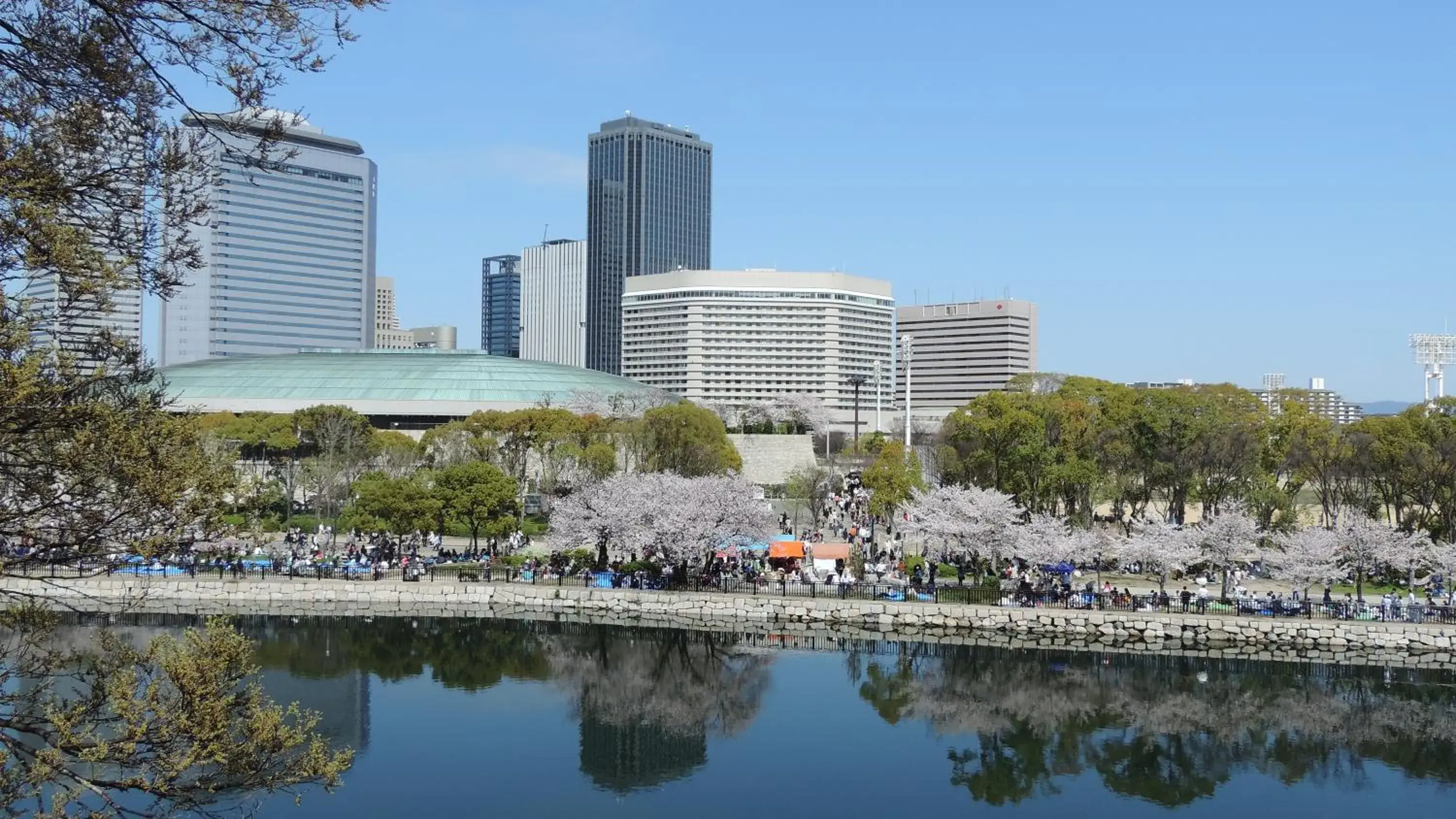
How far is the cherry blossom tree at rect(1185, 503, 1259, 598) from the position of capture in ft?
126

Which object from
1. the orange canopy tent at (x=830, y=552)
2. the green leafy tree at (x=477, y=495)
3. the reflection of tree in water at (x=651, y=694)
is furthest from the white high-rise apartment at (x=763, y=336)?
the reflection of tree in water at (x=651, y=694)

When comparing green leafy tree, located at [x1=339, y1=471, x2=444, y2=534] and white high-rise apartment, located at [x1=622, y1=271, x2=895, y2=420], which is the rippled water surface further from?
white high-rise apartment, located at [x1=622, y1=271, x2=895, y2=420]

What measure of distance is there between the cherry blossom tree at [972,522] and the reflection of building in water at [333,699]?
2074 centimetres

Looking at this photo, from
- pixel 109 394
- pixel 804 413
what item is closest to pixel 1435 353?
pixel 804 413

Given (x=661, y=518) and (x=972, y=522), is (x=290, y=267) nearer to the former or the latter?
(x=661, y=518)

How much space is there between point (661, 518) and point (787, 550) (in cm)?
601

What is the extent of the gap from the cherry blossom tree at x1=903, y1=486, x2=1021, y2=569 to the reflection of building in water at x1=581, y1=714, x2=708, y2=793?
1817 cm

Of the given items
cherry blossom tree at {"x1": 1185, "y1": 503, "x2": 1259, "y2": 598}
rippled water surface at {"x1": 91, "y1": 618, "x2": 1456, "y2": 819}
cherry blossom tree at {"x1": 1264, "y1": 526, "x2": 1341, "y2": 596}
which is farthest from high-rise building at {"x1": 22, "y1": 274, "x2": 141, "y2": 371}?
cherry blossom tree at {"x1": 1264, "y1": 526, "x2": 1341, "y2": 596}

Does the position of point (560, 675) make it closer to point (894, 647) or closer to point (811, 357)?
point (894, 647)

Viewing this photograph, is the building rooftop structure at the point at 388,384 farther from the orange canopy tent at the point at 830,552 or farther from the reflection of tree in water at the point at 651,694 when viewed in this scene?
the reflection of tree in water at the point at 651,694

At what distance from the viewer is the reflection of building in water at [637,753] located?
2314cm

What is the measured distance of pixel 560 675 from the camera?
104 ft

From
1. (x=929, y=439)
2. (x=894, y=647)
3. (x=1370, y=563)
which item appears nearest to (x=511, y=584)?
(x=894, y=647)

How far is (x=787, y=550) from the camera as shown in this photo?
1786 inches
